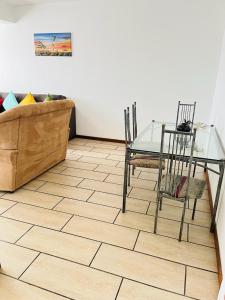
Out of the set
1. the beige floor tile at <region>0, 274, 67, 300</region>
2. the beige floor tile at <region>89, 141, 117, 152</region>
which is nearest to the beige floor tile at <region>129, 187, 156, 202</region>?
the beige floor tile at <region>0, 274, 67, 300</region>

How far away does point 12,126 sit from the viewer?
2.29 meters

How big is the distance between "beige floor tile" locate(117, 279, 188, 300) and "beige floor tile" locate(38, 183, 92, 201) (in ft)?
3.68

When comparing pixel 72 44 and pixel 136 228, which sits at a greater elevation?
pixel 72 44

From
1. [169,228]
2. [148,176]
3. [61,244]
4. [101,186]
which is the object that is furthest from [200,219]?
[61,244]

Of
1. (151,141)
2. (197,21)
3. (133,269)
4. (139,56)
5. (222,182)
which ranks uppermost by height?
(197,21)

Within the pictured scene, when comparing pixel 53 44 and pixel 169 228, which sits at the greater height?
pixel 53 44

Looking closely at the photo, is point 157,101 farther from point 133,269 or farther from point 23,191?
point 133,269

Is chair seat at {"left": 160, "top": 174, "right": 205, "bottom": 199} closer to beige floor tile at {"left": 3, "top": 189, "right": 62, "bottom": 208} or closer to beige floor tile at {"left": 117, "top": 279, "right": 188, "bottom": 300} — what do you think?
beige floor tile at {"left": 117, "top": 279, "right": 188, "bottom": 300}

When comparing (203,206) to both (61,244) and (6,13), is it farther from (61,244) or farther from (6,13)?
(6,13)

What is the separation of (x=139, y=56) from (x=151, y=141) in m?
2.12

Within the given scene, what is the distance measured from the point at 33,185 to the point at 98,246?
1261 mm

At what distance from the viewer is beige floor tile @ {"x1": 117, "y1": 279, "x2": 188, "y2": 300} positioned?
1430 millimetres

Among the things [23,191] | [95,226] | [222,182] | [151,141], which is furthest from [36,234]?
[222,182]

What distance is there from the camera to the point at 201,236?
1.97m
